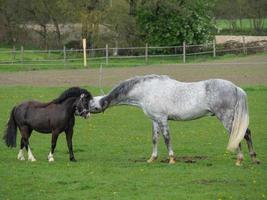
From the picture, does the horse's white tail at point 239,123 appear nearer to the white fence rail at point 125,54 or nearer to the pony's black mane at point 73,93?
the pony's black mane at point 73,93

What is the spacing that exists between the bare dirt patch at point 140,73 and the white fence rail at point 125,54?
173 inches

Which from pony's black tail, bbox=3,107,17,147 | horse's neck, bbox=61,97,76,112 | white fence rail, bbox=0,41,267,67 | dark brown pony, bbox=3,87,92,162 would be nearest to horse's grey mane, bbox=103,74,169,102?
dark brown pony, bbox=3,87,92,162

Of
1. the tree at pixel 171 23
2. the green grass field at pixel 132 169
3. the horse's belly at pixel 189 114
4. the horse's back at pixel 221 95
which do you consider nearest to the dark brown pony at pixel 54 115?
the green grass field at pixel 132 169

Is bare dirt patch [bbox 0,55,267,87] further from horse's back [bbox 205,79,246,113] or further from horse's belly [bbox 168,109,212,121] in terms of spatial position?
horse's back [bbox 205,79,246,113]

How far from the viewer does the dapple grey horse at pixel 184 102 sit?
14312mm

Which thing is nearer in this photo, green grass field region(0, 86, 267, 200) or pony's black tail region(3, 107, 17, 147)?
green grass field region(0, 86, 267, 200)

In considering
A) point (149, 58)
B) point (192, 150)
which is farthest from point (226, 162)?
point (149, 58)

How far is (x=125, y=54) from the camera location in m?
51.4

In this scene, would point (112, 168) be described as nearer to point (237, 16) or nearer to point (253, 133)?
point (253, 133)

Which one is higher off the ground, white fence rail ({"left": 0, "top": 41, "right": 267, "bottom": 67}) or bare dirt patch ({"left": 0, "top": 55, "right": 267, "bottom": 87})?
white fence rail ({"left": 0, "top": 41, "right": 267, "bottom": 67})

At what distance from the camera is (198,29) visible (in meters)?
53.1

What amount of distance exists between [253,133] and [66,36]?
133 ft

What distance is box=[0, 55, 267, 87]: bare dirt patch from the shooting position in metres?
34.6

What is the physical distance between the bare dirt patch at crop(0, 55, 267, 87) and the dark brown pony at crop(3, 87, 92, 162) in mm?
17840
